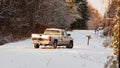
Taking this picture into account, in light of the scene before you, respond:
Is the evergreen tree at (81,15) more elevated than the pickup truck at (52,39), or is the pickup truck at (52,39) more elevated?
the pickup truck at (52,39)

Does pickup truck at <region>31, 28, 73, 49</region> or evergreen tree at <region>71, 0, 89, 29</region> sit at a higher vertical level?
pickup truck at <region>31, 28, 73, 49</region>

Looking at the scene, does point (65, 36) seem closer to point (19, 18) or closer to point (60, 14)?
point (19, 18)

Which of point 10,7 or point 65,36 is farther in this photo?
point 10,7

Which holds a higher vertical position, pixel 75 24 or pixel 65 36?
pixel 65 36

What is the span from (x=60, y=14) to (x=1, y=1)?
30.7 metres

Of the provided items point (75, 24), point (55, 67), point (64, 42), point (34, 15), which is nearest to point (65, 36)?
point (64, 42)

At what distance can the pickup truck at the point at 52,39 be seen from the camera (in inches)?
1256

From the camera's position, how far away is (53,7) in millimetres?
72500

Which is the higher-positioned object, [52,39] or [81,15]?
[52,39]

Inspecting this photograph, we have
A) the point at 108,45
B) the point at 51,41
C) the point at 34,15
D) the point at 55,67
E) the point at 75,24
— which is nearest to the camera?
the point at 108,45

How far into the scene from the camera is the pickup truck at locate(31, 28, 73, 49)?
3189 centimetres

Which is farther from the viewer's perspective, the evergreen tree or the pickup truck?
the evergreen tree

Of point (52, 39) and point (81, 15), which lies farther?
point (81, 15)

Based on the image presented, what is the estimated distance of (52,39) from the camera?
3203cm
